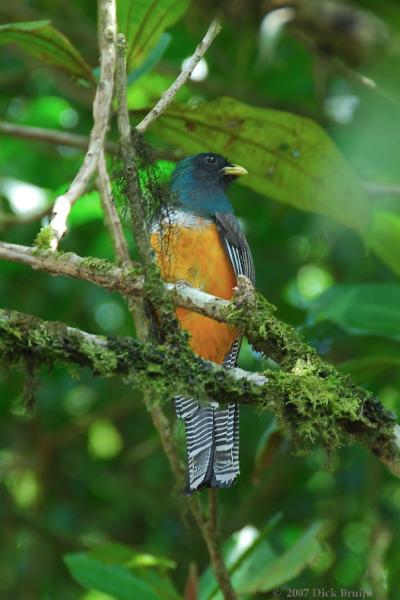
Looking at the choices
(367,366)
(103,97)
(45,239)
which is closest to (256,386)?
(45,239)

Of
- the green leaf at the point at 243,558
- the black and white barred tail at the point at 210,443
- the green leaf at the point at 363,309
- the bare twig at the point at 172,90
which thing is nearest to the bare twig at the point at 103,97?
the bare twig at the point at 172,90

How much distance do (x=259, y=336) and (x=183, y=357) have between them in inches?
9.8

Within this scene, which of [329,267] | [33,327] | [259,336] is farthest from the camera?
[329,267]

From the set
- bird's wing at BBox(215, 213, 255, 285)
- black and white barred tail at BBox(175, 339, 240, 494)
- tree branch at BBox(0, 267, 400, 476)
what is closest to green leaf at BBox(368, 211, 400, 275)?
bird's wing at BBox(215, 213, 255, 285)

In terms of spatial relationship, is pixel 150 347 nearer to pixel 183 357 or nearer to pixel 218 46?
pixel 183 357

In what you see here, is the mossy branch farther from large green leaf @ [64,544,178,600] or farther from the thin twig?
the thin twig

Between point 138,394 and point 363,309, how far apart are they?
2287 millimetres

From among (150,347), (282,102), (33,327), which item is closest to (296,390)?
(150,347)

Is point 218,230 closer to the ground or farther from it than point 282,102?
closer to the ground

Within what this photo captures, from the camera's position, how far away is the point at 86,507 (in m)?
6.48

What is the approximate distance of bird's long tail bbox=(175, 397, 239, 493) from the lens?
3.87 metres

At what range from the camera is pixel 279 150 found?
4.34 meters

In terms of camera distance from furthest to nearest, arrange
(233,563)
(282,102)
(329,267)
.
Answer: (329,267)
(282,102)
(233,563)

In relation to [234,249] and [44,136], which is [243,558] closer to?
[234,249]
